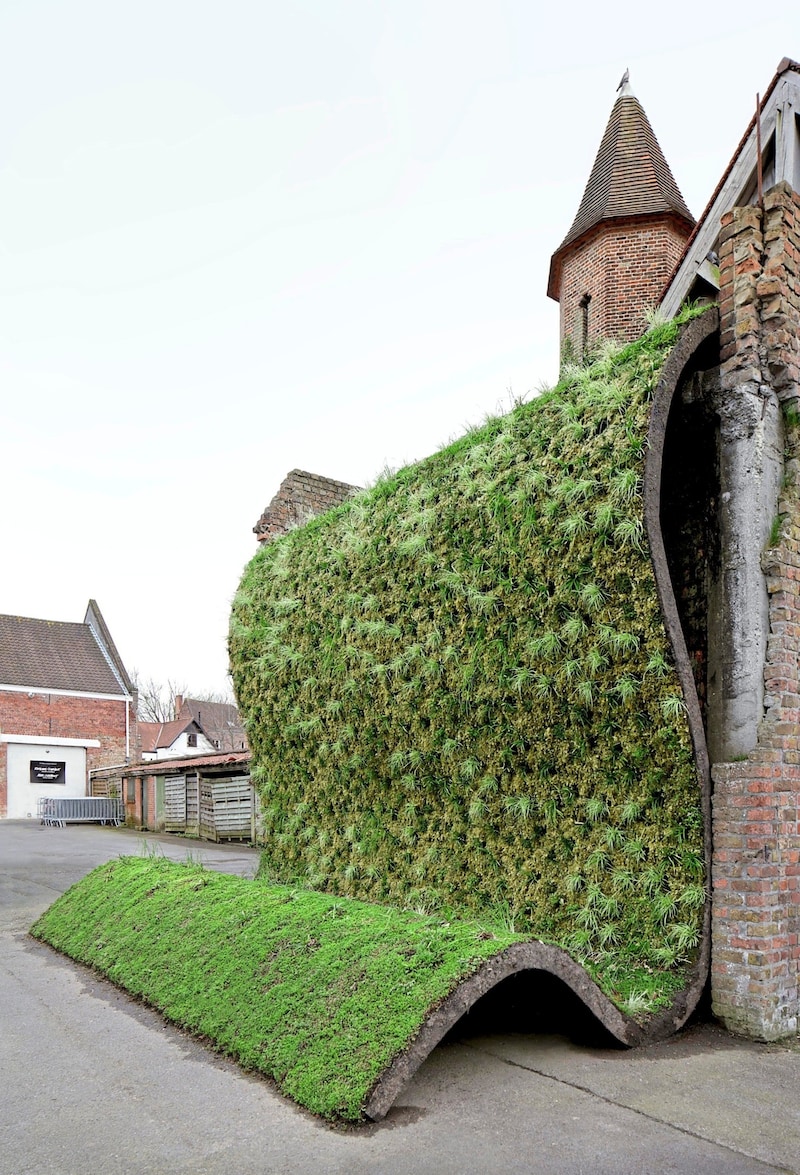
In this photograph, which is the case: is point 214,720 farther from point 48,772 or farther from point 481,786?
point 481,786

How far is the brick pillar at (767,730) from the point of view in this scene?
5.06m

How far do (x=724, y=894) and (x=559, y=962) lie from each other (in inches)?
49.1

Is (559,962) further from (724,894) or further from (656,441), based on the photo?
(656,441)

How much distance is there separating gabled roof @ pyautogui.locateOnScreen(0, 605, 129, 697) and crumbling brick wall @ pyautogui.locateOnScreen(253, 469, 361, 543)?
941 inches

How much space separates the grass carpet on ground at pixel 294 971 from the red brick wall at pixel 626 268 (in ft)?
48.5

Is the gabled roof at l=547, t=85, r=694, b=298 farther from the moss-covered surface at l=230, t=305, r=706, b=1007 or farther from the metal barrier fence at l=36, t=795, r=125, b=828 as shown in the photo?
the metal barrier fence at l=36, t=795, r=125, b=828

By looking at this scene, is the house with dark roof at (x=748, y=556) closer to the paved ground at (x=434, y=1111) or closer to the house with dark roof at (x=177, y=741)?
the paved ground at (x=434, y=1111)

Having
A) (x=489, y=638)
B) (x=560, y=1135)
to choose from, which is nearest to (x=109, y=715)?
(x=489, y=638)

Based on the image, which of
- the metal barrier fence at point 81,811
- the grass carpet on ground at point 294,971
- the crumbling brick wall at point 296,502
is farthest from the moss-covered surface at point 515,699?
the metal barrier fence at point 81,811

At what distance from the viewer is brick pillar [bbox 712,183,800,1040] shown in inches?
199

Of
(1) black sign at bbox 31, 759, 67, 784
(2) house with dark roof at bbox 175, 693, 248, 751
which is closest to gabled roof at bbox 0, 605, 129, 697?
(1) black sign at bbox 31, 759, 67, 784

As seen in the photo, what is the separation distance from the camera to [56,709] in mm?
31844

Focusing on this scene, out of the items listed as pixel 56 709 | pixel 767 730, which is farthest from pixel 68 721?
pixel 767 730

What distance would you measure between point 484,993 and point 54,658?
104 ft
